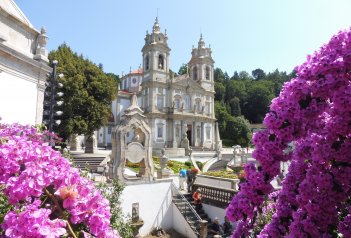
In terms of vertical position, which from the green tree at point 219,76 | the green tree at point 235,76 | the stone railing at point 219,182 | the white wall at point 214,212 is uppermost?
the green tree at point 235,76

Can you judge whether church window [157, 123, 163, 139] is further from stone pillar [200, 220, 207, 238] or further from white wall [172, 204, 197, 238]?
stone pillar [200, 220, 207, 238]

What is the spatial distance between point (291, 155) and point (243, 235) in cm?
117

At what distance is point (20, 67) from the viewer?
39.7ft

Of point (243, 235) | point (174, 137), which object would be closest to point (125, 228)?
point (243, 235)

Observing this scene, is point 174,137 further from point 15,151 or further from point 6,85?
point 15,151

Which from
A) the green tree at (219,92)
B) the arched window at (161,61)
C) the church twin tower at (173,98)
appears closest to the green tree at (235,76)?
the green tree at (219,92)

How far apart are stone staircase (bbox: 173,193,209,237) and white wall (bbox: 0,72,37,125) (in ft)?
25.9

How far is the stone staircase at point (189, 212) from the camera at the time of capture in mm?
13566

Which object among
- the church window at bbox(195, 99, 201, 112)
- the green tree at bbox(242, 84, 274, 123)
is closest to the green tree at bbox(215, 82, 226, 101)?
the green tree at bbox(242, 84, 274, 123)

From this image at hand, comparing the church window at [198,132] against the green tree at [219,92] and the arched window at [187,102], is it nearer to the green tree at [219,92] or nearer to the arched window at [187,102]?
the arched window at [187,102]

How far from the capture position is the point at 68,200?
234 cm

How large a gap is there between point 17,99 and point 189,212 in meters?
9.27

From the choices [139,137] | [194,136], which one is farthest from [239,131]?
[139,137]

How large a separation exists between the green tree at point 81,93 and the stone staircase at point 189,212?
1198cm
